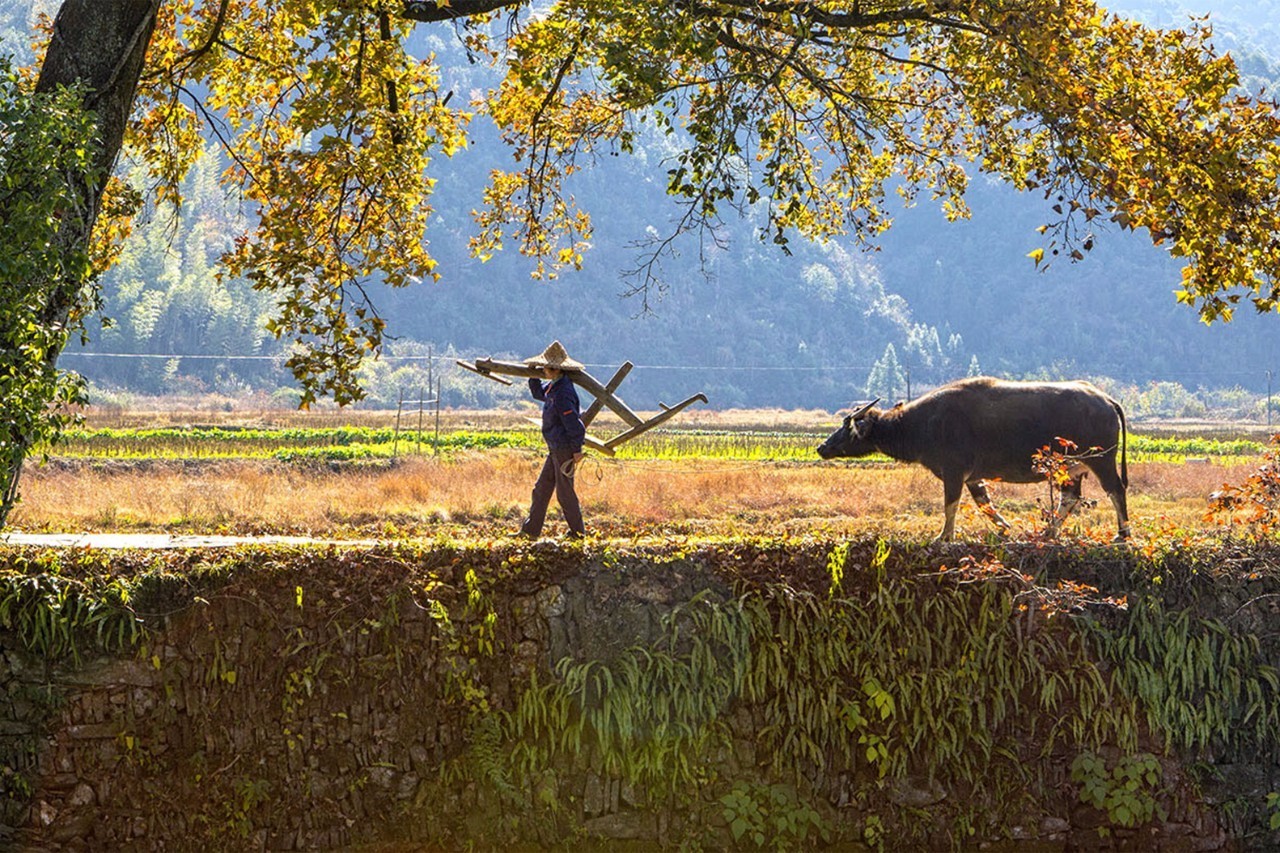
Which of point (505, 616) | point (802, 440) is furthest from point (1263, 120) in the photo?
point (802, 440)

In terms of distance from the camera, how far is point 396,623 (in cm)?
986

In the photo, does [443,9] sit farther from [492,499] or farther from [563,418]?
[492,499]

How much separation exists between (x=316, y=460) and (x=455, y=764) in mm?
22882

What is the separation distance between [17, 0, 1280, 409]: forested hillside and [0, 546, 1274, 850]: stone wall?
379ft

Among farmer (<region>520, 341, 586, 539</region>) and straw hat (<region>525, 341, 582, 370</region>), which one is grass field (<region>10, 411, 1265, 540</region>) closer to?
farmer (<region>520, 341, 586, 539</region>)

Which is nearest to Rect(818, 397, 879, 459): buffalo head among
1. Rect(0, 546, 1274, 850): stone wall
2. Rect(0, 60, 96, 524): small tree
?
Rect(0, 546, 1274, 850): stone wall

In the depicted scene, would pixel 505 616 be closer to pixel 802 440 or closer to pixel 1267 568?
pixel 1267 568

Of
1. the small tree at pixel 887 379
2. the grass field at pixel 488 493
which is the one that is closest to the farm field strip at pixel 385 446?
the grass field at pixel 488 493

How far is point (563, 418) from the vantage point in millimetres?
12531

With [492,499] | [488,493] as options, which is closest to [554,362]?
[492,499]

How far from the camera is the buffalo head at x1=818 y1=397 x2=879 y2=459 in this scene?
16609 mm

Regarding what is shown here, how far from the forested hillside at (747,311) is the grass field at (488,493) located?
3614 inches

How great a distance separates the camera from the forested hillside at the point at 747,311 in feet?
447

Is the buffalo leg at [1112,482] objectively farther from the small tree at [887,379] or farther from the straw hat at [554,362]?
the small tree at [887,379]
